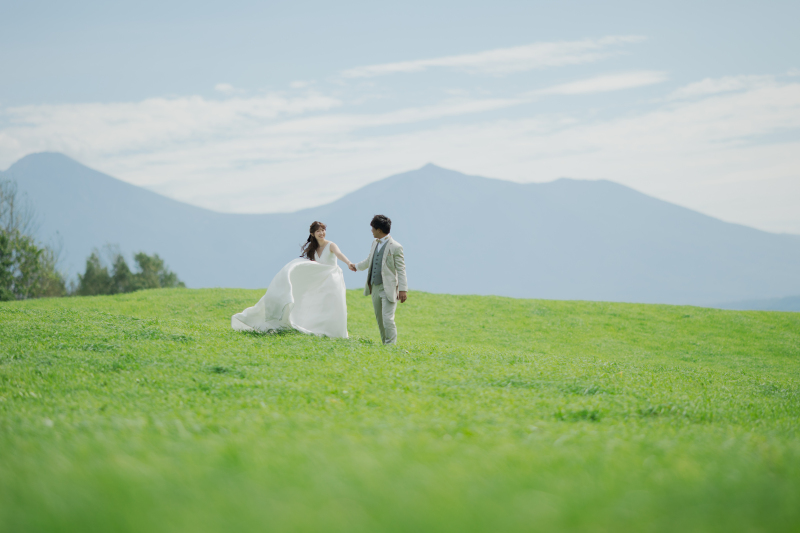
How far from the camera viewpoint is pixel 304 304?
1577cm

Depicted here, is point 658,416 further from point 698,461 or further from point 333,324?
point 333,324

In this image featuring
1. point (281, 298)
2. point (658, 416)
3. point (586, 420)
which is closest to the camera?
point (586, 420)

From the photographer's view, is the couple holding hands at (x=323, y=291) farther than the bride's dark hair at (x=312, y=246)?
No

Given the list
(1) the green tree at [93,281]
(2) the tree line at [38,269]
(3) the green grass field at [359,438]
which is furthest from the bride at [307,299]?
(1) the green tree at [93,281]

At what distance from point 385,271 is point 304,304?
110 inches

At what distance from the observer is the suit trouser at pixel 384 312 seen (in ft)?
48.9

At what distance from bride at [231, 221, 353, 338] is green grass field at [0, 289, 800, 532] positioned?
1246 millimetres

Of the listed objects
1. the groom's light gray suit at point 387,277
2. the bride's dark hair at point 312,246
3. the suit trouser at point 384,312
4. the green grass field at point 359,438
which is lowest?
the green grass field at point 359,438

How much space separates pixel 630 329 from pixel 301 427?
27428mm

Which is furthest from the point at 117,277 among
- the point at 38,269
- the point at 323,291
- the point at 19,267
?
the point at 323,291

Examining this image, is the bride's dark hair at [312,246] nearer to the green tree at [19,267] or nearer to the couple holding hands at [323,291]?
the couple holding hands at [323,291]

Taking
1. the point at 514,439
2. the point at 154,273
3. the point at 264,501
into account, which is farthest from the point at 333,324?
the point at 154,273

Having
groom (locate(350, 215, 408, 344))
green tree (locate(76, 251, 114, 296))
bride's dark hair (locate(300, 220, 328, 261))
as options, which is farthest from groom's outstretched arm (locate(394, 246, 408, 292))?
green tree (locate(76, 251, 114, 296))

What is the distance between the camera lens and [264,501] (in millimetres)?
3717
